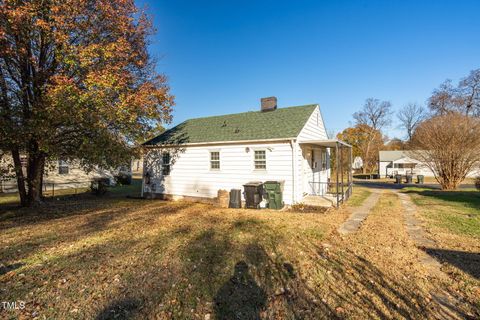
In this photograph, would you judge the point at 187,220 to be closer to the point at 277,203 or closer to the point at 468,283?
the point at 277,203

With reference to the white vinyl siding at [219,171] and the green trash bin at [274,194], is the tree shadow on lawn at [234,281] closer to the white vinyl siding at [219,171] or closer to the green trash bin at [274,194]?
the green trash bin at [274,194]

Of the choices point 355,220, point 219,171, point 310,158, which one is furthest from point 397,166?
point 219,171

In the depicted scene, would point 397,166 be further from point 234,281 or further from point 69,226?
point 69,226

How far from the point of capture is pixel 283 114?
1330 cm

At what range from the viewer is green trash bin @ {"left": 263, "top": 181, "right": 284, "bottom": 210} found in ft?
34.3

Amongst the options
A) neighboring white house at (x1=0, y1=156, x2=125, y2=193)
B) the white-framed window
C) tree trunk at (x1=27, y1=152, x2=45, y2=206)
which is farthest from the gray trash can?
neighboring white house at (x1=0, y1=156, x2=125, y2=193)

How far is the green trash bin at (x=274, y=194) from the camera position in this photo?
10469 mm

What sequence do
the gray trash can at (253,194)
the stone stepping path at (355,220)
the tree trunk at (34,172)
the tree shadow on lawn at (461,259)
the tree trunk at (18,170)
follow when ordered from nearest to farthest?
the tree shadow on lawn at (461,259) < the stone stepping path at (355,220) < the tree trunk at (18,170) < the tree trunk at (34,172) < the gray trash can at (253,194)

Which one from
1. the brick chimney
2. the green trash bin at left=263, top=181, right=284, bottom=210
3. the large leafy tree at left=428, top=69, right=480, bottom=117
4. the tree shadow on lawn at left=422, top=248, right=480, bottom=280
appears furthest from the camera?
the large leafy tree at left=428, top=69, right=480, bottom=117

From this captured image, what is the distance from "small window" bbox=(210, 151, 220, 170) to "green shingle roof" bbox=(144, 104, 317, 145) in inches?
28.7

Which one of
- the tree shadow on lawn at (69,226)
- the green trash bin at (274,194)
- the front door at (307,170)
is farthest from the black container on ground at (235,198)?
the front door at (307,170)

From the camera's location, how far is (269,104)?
14.8 meters

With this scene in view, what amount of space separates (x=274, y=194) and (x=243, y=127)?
451 centimetres

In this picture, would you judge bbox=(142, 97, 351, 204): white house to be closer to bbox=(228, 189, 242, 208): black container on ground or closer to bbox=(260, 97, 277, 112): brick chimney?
bbox=(260, 97, 277, 112): brick chimney
